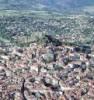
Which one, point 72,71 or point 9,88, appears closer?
point 9,88

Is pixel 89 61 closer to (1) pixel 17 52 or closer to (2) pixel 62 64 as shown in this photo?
(2) pixel 62 64

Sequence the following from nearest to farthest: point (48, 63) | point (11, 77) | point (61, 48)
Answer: point (11, 77), point (48, 63), point (61, 48)

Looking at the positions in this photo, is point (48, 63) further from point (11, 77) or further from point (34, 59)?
point (11, 77)

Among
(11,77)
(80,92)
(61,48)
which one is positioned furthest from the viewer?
(61,48)

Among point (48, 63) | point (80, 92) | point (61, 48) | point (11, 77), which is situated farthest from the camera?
point (61, 48)

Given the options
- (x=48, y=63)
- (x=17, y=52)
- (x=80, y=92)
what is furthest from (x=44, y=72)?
(x=17, y=52)

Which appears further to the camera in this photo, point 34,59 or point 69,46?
point 69,46

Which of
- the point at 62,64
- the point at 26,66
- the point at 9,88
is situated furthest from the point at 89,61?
the point at 9,88
